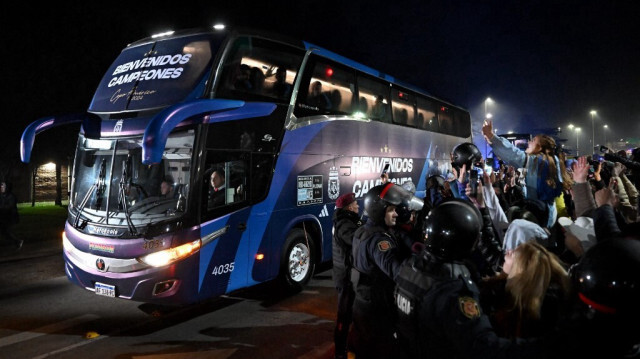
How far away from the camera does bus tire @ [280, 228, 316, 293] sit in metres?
6.77

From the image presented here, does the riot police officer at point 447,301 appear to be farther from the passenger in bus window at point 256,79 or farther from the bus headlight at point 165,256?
the passenger in bus window at point 256,79

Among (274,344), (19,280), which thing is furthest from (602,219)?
(19,280)

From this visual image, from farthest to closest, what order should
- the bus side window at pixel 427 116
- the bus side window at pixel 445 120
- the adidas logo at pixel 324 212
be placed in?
the bus side window at pixel 445 120
the bus side window at pixel 427 116
the adidas logo at pixel 324 212

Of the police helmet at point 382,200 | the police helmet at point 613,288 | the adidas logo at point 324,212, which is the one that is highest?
the police helmet at point 382,200

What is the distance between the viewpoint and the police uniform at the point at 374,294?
8.96ft

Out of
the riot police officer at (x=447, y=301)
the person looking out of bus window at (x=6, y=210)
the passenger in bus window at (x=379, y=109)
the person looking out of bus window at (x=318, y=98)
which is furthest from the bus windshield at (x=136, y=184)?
the person looking out of bus window at (x=6, y=210)

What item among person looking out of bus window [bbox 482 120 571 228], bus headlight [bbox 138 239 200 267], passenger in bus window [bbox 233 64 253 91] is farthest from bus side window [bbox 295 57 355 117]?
person looking out of bus window [bbox 482 120 571 228]

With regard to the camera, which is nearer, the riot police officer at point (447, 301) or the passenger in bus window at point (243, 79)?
the riot police officer at point (447, 301)

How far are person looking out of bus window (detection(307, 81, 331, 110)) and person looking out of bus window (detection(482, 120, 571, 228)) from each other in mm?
4107

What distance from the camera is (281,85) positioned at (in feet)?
22.2

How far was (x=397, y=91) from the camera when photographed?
10070 mm

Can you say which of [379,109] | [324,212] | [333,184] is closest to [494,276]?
[324,212]

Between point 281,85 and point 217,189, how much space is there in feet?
7.41

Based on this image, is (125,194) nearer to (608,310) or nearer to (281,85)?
(281,85)
